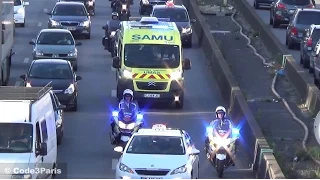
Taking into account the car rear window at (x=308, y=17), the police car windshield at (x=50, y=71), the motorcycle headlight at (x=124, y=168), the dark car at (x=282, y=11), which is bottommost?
the dark car at (x=282, y=11)

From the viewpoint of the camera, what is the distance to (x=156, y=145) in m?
21.5

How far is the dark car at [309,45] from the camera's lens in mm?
40219

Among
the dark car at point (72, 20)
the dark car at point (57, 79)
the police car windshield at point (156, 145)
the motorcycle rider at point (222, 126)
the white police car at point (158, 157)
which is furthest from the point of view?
the dark car at point (72, 20)

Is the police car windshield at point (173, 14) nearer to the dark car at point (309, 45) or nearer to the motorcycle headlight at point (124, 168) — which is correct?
the dark car at point (309, 45)

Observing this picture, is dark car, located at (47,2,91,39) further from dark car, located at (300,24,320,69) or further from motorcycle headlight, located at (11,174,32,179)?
motorcycle headlight, located at (11,174,32,179)

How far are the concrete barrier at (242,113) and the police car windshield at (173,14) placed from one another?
0.89 m

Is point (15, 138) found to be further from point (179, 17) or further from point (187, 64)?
point (179, 17)

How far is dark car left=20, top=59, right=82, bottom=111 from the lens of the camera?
32000 millimetres

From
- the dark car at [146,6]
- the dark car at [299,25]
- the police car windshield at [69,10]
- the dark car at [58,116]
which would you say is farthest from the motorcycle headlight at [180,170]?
the dark car at [146,6]

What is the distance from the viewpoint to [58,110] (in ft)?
89.5

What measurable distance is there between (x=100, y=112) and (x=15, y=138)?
40.3 ft

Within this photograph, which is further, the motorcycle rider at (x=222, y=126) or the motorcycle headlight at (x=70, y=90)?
the motorcycle headlight at (x=70, y=90)

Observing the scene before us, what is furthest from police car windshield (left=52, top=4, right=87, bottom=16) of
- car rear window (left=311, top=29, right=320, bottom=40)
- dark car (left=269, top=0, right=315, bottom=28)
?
car rear window (left=311, top=29, right=320, bottom=40)

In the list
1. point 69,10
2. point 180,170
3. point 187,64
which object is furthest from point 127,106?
point 69,10
